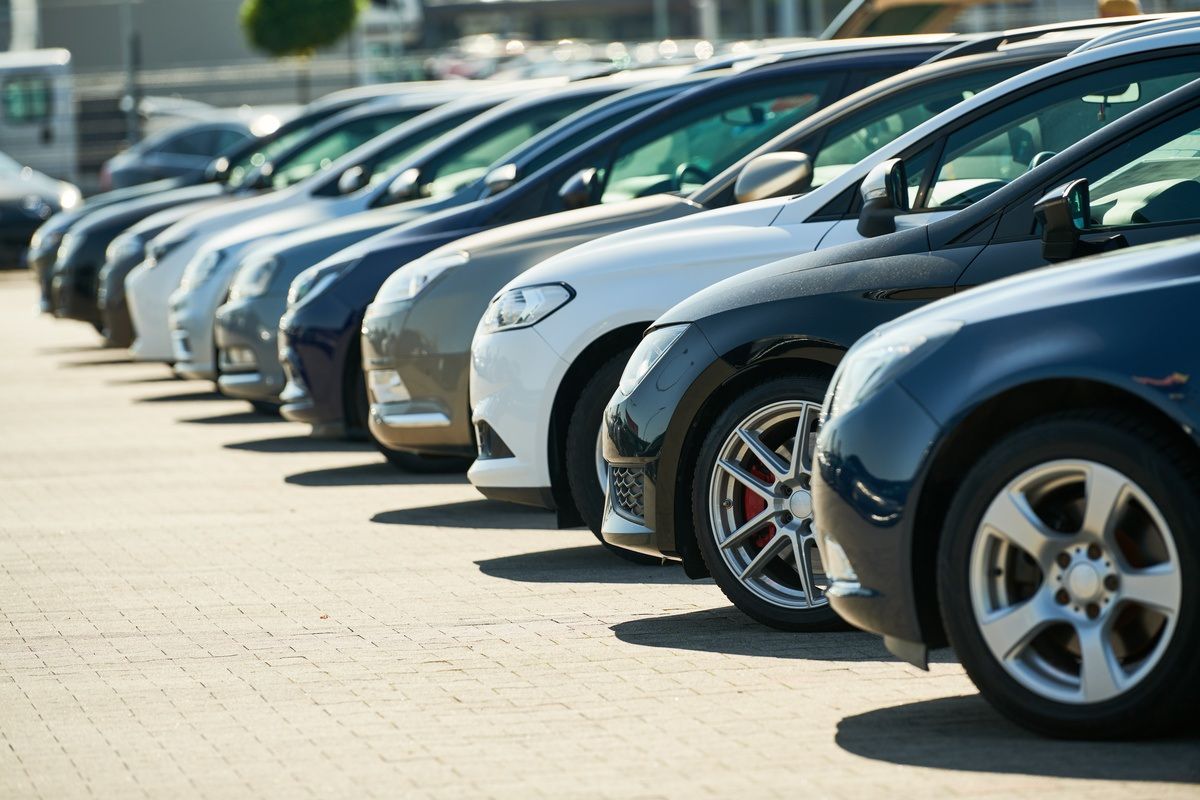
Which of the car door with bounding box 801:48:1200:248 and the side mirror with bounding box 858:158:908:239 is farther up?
the car door with bounding box 801:48:1200:248

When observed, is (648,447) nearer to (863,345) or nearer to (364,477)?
(863,345)

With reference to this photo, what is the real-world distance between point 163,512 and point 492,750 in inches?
196

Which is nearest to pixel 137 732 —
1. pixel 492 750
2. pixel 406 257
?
pixel 492 750

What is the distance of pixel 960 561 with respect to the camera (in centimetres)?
490

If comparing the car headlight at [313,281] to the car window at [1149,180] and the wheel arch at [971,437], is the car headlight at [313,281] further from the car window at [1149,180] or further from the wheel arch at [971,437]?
the wheel arch at [971,437]

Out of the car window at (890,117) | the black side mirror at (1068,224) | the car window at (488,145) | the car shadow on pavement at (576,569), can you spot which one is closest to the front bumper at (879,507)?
the black side mirror at (1068,224)

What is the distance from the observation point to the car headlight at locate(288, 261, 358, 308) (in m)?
10.9

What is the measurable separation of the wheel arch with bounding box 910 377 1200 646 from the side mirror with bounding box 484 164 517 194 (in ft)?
20.4

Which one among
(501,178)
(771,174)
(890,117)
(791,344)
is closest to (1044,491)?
(791,344)

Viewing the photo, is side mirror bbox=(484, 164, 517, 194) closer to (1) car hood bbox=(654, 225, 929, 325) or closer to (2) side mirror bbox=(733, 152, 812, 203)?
(2) side mirror bbox=(733, 152, 812, 203)

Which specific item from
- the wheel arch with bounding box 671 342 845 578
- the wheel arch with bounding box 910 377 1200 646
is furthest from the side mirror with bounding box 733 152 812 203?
the wheel arch with bounding box 910 377 1200 646

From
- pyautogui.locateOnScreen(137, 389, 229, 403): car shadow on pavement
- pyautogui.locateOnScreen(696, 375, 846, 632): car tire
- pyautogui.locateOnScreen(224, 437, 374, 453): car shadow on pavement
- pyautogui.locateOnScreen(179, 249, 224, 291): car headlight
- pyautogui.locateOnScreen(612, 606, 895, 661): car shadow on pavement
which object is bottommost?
pyautogui.locateOnScreen(137, 389, 229, 403): car shadow on pavement

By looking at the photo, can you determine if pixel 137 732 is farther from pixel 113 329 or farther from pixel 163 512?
pixel 113 329

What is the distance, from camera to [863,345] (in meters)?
5.27
